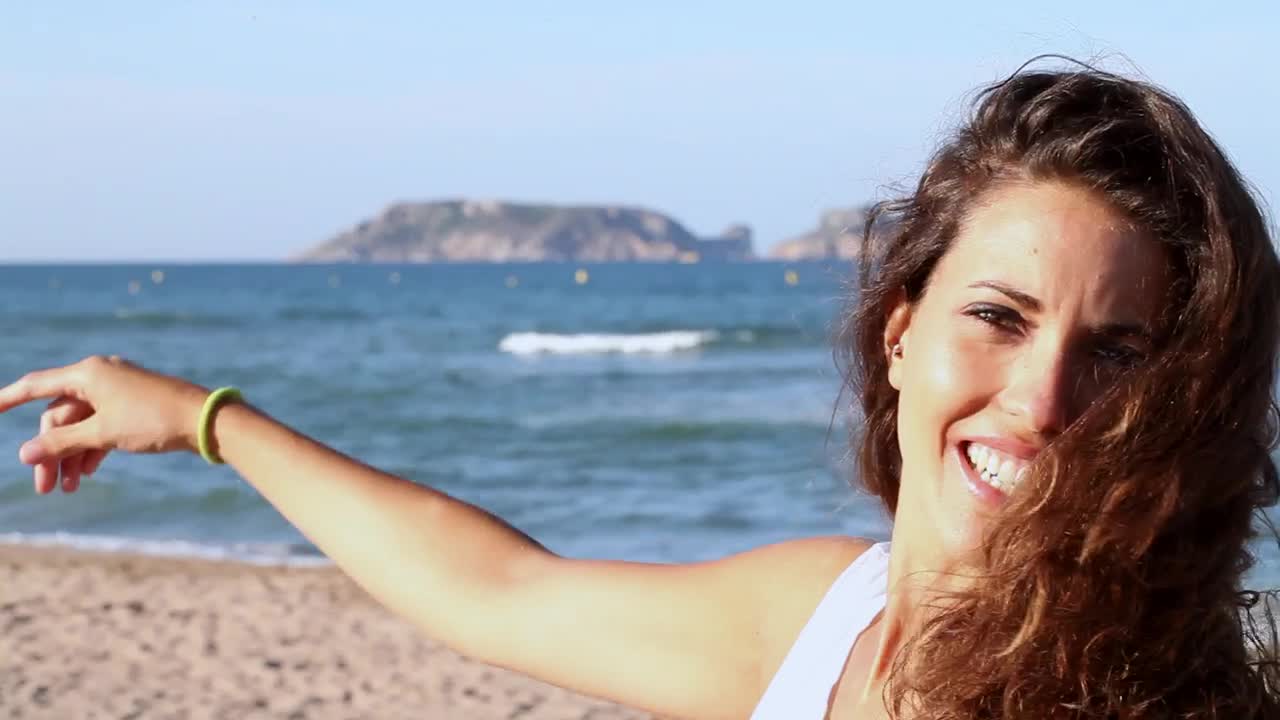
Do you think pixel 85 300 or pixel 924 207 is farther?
pixel 85 300

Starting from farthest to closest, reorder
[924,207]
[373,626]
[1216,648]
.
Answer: [373,626], [924,207], [1216,648]

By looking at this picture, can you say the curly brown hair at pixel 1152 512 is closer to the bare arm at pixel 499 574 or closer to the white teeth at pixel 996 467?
the white teeth at pixel 996 467

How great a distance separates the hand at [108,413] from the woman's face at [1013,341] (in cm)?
106

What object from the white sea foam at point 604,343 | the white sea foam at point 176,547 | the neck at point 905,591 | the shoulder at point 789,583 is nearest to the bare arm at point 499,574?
the shoulder at point 789,583

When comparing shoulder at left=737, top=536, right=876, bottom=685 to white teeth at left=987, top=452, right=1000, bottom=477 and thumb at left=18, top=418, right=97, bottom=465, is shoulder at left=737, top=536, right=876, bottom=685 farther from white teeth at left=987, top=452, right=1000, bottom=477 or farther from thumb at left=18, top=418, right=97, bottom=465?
thumb at left=18, top=418, right=97, bottom=465

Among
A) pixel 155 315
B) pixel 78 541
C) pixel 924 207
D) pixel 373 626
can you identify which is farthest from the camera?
pixel 155 315

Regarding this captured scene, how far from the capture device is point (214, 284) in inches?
3127

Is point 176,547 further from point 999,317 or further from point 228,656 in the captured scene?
point 999,317

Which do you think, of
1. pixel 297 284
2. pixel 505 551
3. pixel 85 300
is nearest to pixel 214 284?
pixel 297 284

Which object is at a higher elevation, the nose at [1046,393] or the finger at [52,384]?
the nose at [1046,393]

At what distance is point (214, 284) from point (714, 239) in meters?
74.8

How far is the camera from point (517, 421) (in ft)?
66.0

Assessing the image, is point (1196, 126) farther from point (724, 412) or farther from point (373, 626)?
point (724, 412)

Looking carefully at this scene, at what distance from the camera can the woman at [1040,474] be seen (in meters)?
1.56
